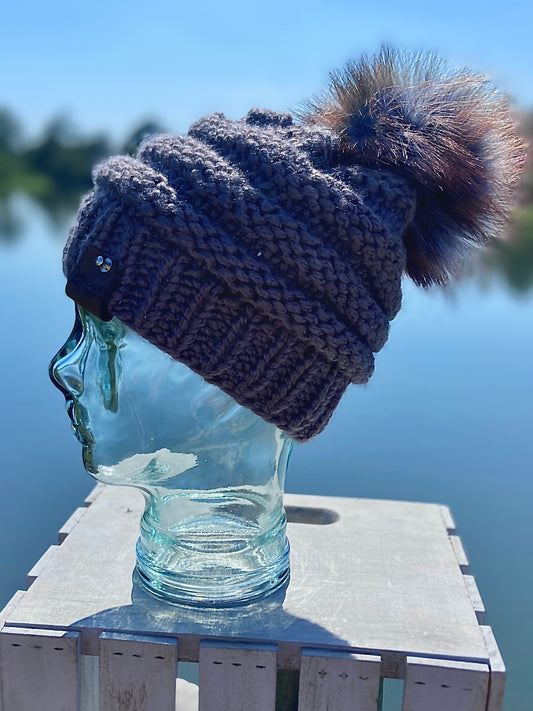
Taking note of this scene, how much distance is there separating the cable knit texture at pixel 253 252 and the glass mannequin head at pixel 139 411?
0.09 m

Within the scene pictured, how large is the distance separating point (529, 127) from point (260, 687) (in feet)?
2.72

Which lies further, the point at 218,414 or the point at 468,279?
the point at 468,279

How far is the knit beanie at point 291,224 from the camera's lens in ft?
2.52

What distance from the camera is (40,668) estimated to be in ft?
2.68

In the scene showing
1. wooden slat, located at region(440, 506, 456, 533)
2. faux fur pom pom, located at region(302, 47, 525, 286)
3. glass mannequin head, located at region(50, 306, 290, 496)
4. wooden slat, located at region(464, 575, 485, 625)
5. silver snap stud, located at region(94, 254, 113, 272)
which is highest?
faux fur pom pom, located at region(302, 47, 525, 286)

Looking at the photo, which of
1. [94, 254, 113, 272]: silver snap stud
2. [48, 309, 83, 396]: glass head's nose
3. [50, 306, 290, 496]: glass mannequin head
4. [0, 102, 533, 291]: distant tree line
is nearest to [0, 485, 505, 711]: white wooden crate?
[50, 306, 290, 496]: glass mannequin head

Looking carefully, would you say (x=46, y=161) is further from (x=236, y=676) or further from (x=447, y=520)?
(x=236, y=676)

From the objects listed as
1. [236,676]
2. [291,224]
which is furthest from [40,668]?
[291,224]

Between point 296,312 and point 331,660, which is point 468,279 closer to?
point 296,312

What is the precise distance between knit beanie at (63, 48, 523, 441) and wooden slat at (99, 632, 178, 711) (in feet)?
0.98

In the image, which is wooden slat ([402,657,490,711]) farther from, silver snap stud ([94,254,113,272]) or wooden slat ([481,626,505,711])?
silver snap stud ([94,254,113,272])

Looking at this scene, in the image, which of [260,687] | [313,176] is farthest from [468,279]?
[260,687]

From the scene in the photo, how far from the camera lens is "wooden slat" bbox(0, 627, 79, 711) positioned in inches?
31.9

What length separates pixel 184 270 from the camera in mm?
767
